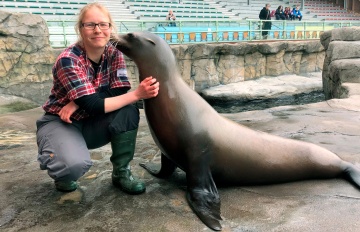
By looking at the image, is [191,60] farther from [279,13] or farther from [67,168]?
[67,168]

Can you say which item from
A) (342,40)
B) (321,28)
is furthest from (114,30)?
(321,28)

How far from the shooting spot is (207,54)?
1097 centimetres

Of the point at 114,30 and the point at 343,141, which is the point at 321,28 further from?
the point at 114,30

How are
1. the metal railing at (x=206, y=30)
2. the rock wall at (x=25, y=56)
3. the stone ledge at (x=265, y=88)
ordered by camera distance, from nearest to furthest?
the rock wall at (x=25, y=56) < the metal railing at (x=206, y=30) < the stone ledge at (x=265, y=88)

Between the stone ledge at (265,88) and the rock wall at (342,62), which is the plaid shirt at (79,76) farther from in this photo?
the stone ledge at (265,88)

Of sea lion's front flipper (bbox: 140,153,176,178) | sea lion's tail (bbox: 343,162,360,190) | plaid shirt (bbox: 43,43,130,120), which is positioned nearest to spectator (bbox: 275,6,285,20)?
sea lion's tail (bbox: 343,162,360,190)

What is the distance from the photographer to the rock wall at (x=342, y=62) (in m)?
6.97

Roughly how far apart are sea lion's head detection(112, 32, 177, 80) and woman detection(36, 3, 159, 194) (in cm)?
8

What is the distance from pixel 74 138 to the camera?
2.11 m

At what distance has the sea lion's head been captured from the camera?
89.1 inches

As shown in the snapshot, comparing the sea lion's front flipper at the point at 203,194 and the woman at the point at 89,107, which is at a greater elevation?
the woman at the point at 89,107

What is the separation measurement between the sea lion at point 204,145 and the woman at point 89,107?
13cm

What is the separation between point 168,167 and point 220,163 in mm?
438

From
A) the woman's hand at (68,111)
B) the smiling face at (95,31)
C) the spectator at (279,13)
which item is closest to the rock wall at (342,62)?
the smiling face at (95,31)
